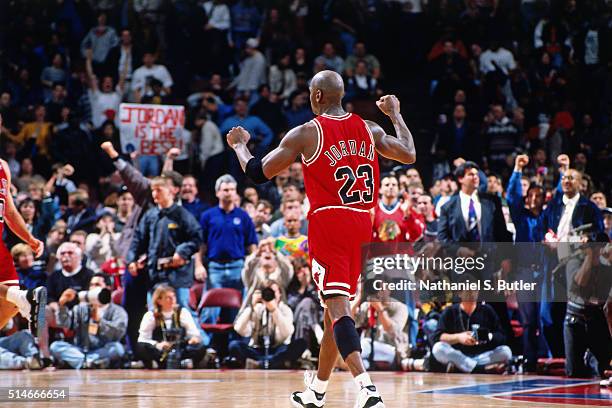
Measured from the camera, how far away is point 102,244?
532 inches

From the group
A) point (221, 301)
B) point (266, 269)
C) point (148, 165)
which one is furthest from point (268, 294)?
point (148, 165)

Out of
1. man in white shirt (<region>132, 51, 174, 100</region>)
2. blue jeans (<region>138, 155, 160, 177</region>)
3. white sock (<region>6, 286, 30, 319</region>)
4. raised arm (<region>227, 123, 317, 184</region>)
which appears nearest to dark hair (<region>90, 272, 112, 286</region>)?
blue jeans (<region>138, 155, 160, 177</region>)

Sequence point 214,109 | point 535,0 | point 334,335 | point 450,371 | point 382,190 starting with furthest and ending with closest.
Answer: point 535,0, point 214,109, point 382,190, point 450,371, point 334,335

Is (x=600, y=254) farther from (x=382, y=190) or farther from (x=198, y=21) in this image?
(x=198, y=21)

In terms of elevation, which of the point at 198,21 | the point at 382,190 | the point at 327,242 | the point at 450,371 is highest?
the point at 198,21

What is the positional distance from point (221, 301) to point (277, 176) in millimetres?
3091

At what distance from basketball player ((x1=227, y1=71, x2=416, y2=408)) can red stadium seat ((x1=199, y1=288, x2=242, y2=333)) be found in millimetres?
5489

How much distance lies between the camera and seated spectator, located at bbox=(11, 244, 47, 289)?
12.8 m

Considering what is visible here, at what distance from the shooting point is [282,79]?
57.7 ft

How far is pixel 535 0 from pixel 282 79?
15.2ft

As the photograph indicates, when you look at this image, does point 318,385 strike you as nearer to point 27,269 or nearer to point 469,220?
point 469,220

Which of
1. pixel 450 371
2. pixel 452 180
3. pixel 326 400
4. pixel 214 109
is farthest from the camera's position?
pixel 214 109

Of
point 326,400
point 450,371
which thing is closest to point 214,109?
point 450,371

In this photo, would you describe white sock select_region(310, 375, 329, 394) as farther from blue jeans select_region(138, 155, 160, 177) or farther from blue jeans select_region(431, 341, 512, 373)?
blue jeans select_region(138, 155, 160, 177)
